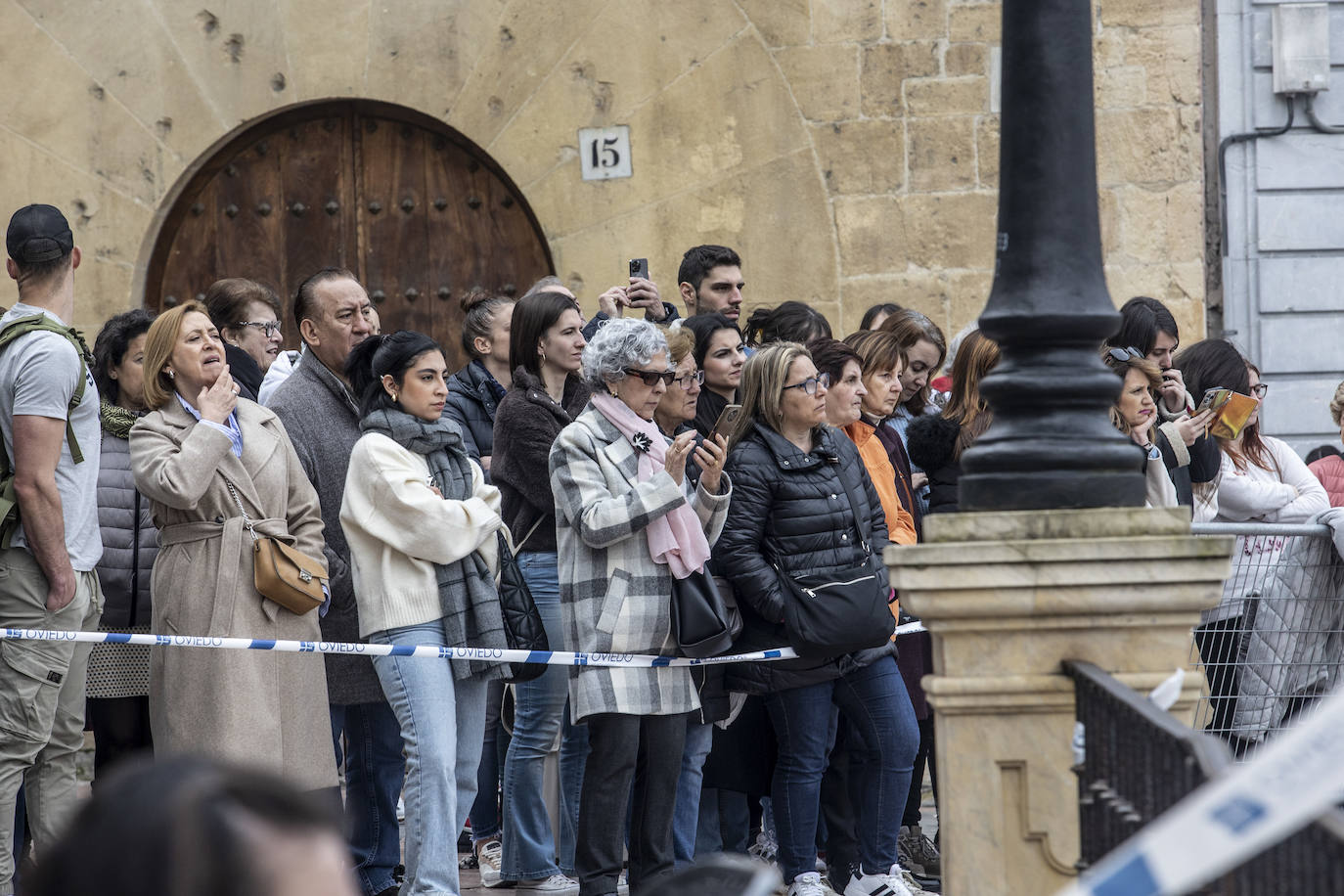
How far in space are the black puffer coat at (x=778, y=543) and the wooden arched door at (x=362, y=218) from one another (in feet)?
13.1

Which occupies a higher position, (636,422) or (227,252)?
(227,252)

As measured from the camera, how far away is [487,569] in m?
5.46

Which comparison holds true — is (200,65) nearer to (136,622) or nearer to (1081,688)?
(136,622)

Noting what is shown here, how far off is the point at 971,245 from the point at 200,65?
452cm

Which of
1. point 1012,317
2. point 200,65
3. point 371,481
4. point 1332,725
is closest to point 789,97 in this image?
point 200,65

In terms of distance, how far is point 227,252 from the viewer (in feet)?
31.1

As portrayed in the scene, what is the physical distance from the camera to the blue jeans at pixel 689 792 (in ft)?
19.2

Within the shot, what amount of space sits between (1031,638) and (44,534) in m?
3.21

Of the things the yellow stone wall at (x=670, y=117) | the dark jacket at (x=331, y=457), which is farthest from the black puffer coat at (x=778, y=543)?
the yellow stone wall at (x=670, y=117)

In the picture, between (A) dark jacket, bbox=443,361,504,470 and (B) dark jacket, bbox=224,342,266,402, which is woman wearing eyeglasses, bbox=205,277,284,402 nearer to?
(B) dark jacket, bbox=224,342,266,402

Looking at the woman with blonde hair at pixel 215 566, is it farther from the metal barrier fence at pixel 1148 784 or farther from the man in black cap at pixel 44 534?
the metal barrier fence at pixel 1148 784

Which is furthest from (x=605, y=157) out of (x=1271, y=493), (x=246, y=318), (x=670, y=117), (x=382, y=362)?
(x=1271, y=493)

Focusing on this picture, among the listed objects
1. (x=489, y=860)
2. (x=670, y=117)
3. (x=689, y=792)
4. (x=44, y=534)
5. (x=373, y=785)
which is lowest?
(x=489, y=860)

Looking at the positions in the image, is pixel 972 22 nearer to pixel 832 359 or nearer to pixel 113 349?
pixel 832 359
